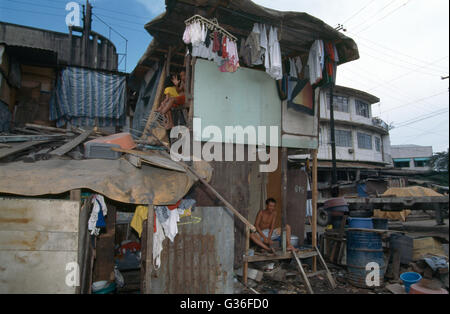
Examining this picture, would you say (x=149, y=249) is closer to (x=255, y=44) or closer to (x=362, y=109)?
(x=255, y=44)

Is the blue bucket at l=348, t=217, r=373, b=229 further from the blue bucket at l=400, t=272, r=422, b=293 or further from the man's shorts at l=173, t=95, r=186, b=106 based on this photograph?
the man's shorts at l=173, t=95, r=186, b=106

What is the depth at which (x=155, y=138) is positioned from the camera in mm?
7184

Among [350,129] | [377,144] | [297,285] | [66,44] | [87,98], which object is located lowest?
[297,285]

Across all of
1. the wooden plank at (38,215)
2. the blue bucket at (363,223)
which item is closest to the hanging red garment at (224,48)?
the wooden plank at (38,215)

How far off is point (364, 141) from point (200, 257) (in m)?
28.4

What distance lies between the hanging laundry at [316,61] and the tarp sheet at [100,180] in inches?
182

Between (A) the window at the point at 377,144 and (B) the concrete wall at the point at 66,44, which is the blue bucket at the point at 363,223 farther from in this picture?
(A) the window at the point at 377,144

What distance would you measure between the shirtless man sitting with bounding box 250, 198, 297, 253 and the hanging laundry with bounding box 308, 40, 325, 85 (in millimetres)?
3458

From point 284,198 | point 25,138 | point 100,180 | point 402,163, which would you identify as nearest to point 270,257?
point 284,198

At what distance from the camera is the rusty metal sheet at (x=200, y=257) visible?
480 centimetres

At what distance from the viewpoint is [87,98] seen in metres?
10.4

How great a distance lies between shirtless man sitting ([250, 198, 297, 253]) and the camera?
684 centimetres

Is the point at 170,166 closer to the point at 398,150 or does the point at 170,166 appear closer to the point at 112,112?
the point at 112,112
